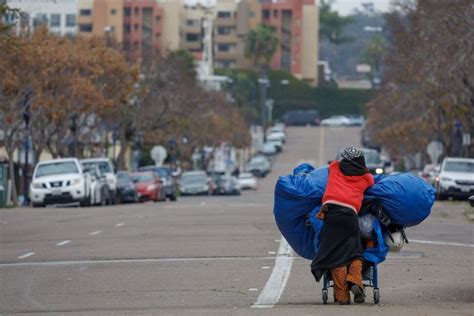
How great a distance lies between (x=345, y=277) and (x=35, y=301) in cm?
375

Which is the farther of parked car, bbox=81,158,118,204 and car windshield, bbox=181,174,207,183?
car windshield, bbox=181,174,207,183

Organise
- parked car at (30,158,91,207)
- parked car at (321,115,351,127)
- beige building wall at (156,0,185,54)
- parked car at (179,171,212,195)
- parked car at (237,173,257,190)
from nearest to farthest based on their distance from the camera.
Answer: parked car at (30,158,91,207), parked car at (179,171,212,195), parked car at (237,173,257,190), beige building wall at (156,0,185,54), parked car at (321,115,351,127)

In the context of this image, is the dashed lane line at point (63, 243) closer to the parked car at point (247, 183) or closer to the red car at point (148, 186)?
the red car at point (148, 186)

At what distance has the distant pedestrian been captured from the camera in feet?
43.4

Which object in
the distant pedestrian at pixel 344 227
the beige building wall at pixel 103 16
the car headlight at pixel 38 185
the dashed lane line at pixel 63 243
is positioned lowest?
Result: the car headlight at pixel 38 185

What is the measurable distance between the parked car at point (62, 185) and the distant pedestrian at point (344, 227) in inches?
1206

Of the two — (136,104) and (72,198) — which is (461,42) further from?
(136,104)

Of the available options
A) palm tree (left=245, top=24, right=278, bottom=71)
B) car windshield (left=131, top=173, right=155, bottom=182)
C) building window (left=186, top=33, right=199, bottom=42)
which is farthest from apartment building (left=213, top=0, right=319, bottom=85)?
car windshield (left=131, top=173, right=155, bottom=182)

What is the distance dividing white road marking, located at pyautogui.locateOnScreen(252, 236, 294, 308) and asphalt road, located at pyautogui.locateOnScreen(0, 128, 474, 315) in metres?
0.01

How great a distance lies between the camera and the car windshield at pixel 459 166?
46.7m

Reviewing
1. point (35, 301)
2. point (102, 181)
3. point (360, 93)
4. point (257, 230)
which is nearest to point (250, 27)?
point (360, 93)

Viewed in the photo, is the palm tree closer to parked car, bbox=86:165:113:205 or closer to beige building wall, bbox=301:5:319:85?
beige building wall, bbox=301:5:319:85

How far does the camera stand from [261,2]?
549ft

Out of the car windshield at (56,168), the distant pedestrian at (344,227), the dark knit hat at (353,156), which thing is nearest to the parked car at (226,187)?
the car windshield at (56,168)
